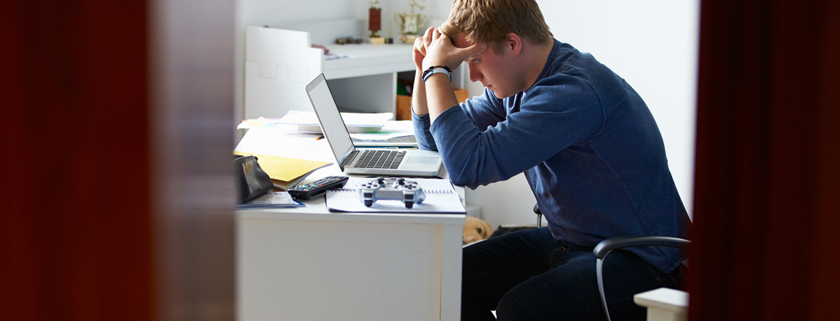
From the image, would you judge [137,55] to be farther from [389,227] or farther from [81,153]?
[389,227]

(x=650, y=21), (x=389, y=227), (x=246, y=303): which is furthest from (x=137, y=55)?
(x=650, y=21)

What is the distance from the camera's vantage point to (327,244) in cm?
138

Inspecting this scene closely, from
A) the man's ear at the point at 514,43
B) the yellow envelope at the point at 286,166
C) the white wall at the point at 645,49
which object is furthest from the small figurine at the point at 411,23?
the man's ear at the point at 514,43

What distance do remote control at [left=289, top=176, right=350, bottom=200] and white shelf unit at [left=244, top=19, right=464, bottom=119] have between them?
5.32ft

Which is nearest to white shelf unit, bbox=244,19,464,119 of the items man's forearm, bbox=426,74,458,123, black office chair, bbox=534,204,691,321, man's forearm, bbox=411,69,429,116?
man's forearm, bbox=411,69,429,116

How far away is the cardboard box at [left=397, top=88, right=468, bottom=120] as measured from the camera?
135 inches

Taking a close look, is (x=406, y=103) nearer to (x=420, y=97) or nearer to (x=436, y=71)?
(x=420, y=97)

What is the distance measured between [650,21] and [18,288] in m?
2.57

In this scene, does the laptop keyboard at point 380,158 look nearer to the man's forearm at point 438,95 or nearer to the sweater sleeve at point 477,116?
the sweater sleeve at point 477,116

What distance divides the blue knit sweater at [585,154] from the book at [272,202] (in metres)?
0.36

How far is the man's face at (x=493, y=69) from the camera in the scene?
1560 mm

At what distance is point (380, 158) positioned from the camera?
176cm

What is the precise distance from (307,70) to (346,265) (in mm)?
1856

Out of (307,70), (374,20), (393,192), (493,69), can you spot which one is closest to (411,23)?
(374,20)
